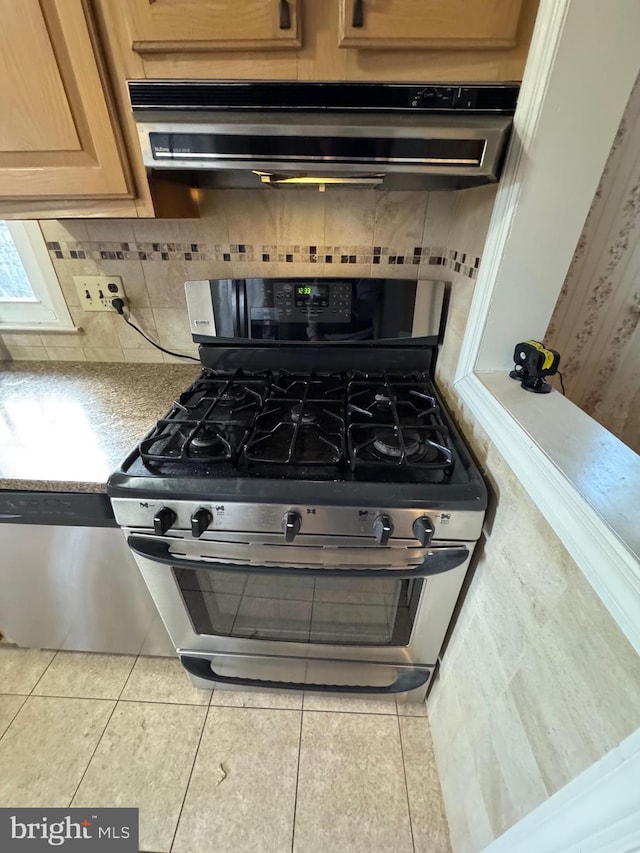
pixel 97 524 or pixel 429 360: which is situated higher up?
pixel 429 360

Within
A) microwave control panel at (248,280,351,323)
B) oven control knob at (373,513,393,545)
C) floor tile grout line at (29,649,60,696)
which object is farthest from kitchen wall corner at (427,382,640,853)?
floor tile grout line at (29,649,60,696)

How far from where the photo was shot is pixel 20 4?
0.67 meters

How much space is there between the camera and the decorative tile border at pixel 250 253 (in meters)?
1.12

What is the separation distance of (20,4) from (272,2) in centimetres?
50

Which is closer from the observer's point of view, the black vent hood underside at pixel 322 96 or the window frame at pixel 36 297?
the black vent hood underside at pixel 322 96

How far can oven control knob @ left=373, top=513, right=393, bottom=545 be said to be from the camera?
69 centimetres

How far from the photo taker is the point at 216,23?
63cm

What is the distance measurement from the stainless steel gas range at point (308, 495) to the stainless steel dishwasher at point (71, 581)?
0.10 m

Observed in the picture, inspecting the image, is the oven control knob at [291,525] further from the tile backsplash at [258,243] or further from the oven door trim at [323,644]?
the tile backsplash at [258,243]

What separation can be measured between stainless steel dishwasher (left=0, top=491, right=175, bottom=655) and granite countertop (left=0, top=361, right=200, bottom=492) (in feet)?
0.18

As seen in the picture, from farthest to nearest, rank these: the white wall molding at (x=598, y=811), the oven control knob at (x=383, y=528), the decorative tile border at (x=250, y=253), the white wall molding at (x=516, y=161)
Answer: the decorative tile border at (x=250, y=253) < the oven control knob at (x=383, y=528) < the white wall molding at (x=516, y=161) < the white wall molding at (x=598, y=811)

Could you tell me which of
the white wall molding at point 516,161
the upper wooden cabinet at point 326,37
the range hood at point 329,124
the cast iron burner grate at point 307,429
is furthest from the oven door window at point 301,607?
the upper wooden cabinet at point 326,37

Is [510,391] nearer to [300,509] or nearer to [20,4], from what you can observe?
[300,509]

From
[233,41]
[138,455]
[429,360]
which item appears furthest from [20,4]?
[429,360]
